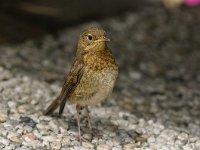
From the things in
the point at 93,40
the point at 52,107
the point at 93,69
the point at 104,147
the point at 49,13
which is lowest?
the point at 104,147

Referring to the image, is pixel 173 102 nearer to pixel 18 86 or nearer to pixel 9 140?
pixel 18 86

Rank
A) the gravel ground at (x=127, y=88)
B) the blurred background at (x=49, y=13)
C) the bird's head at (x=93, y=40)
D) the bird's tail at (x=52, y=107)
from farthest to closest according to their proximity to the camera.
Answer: the blurred background at (x=49, y=13)
the bird's tail at (x=52, y=107)
the gravel ground at (x=127, y=88)
the bird's head at (x=93, y=40)

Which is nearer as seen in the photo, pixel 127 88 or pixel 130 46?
pixel 127 88

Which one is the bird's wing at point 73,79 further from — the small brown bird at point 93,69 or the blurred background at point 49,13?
the blurred background at point 49,13

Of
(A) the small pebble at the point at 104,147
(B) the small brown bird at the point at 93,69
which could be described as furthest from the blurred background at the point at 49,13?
(A) the small pebble at the point at 104,147

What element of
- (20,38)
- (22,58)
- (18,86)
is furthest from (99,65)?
(20,38)

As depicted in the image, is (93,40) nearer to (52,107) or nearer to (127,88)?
(52,107)

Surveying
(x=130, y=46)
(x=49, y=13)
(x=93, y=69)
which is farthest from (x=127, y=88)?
(x=49, y=13)
